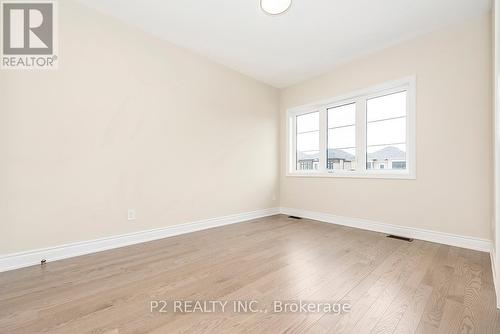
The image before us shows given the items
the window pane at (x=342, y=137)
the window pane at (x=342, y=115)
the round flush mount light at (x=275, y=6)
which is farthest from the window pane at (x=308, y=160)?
the round flush mount light at (x=275, y=6)

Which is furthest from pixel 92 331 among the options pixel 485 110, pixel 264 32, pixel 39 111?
pixel 485 110

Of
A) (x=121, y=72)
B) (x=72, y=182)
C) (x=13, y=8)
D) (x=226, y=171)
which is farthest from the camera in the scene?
(x=226, y=171)

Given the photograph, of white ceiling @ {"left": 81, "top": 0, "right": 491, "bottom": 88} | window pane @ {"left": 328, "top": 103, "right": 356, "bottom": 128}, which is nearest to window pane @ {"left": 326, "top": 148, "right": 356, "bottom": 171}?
window pane @ {"left": 328, "top": 103, "right": 356, "bottom": 128}

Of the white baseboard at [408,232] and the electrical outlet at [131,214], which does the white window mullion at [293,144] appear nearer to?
the white baseboard at [408,232]

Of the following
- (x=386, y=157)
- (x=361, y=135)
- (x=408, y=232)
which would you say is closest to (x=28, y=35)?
(x=361, y=135)

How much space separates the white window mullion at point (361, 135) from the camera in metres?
3.35

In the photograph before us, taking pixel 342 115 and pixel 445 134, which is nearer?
pixel 445 134

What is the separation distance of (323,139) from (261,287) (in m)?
2.98

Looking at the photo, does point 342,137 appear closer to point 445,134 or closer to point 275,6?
point 445,134

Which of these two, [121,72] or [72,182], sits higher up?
[121,72]

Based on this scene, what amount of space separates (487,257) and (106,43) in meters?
4.63

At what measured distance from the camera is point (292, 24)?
2609mm

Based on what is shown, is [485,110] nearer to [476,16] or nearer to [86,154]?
[476,16]

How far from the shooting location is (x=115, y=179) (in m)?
2.49
